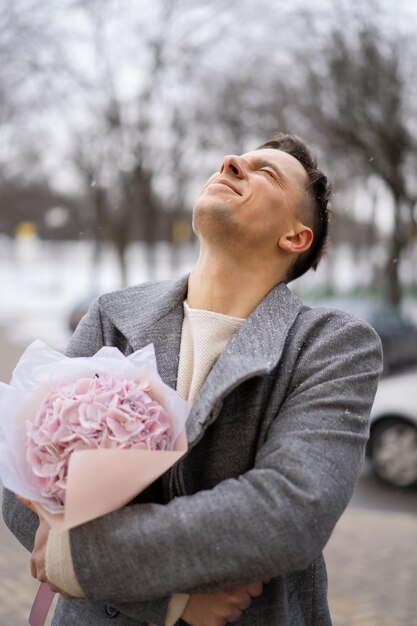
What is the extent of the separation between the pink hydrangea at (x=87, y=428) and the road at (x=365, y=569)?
10.1ft

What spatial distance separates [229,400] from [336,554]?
4260 mm

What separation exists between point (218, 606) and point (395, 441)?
6.40 metres

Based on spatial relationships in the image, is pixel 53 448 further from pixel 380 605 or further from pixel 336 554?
pixel 336 554

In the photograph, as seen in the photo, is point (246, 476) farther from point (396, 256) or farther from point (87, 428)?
point (396, 256)

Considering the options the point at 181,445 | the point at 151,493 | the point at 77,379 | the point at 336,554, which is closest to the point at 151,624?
the point at 151,493

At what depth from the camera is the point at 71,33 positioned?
14.4 m

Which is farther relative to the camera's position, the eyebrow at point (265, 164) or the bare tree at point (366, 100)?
the bare tree at point (366, 100)

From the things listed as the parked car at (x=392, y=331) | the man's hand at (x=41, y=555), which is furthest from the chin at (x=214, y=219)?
the parked car at (x=392, y=331)

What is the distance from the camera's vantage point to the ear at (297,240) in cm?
186

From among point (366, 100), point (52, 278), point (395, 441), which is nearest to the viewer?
point (395, 441)

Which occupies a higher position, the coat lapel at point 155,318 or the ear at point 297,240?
the ear at point 297,240

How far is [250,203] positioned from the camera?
1809 millimetres

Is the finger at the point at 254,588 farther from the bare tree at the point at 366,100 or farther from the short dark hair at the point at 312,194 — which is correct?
the bare tree at the point at 366,100

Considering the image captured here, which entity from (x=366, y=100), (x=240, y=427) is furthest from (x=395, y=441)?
(x=366, y=100)
